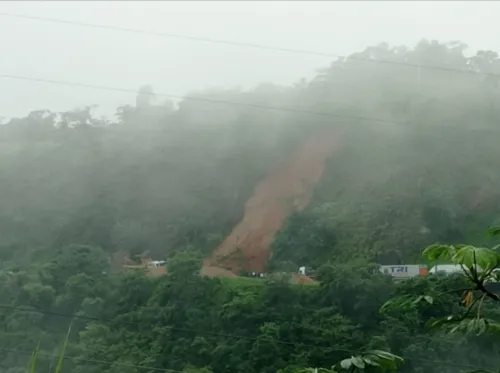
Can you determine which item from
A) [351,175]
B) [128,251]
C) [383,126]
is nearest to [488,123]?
[383,126]

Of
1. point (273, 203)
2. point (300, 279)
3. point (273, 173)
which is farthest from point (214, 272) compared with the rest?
point (273, 173)

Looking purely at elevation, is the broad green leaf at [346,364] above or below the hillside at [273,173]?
above

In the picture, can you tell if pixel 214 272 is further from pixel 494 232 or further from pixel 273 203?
pixel 494 232

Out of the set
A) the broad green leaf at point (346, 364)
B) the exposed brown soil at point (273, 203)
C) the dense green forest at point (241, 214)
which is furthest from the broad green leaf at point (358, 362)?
the exposed brown soil at point (273, 203)

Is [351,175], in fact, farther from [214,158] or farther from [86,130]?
[86,130]

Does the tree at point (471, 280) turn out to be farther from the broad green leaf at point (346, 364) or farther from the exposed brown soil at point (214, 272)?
the exposed brown soil at point (214, 272)

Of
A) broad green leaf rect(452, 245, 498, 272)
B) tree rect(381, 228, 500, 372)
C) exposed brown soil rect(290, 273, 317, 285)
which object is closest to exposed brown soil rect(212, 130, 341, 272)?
exposed brown soil rect(290, 273, 317, 285)

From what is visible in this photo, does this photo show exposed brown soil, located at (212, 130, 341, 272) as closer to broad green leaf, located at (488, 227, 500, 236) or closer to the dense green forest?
the dense green forest
